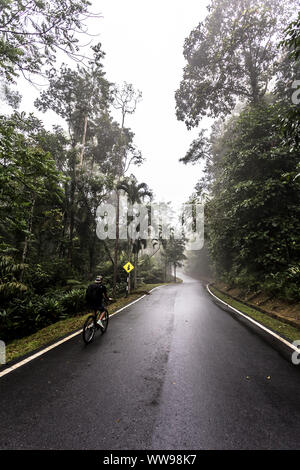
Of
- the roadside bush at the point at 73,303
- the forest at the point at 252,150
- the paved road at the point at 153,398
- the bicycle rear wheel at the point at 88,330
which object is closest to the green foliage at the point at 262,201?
the forest at the point at 252,150

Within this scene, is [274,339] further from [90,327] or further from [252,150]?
[252,150]

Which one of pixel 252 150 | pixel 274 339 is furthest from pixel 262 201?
pixel 274 339

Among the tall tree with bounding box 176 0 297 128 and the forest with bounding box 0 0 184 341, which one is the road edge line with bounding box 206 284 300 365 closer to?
the forest with bounding box 0 0 184 341

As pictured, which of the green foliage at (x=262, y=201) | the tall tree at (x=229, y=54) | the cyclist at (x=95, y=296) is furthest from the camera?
the tall tree at (x=229, y=54)

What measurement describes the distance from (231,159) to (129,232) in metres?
9.98

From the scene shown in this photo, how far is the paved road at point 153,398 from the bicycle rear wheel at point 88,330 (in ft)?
0.64

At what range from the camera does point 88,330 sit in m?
4.82

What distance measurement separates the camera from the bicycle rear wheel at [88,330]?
464cm

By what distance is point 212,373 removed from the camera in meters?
3.30

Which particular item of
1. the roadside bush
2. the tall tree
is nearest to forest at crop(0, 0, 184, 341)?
the roadside bush

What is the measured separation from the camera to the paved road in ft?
6.50

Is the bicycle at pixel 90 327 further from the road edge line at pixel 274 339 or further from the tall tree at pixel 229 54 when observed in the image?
the tall tree at pixel 229 54

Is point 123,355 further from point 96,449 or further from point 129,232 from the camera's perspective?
point 129,232
